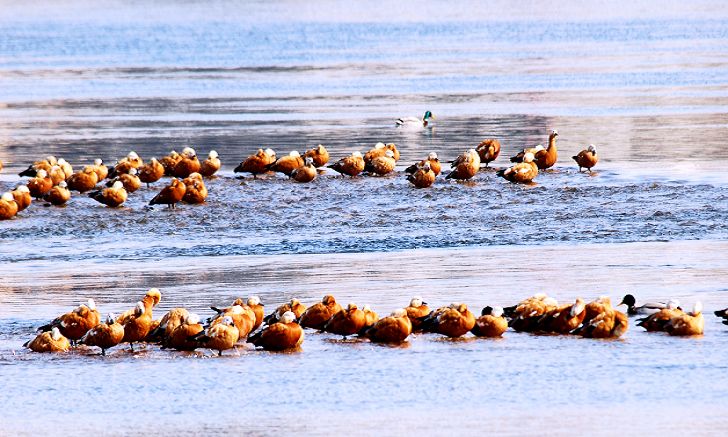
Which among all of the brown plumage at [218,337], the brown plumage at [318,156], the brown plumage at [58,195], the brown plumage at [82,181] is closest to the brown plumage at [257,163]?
the brown plumage at [318,156]

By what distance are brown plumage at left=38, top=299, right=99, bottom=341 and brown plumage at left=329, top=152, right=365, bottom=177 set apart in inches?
435

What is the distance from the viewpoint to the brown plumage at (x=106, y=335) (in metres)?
13.8

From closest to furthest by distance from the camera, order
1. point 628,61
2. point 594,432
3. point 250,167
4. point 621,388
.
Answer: point 594,432 < point 621,388 < point 250,167 < point 628,61

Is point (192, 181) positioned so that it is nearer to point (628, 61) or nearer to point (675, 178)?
point (675, 178)

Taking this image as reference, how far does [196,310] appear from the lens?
15.5 metres

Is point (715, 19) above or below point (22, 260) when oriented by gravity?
above

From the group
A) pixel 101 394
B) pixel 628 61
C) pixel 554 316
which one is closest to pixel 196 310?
pixel 101 394

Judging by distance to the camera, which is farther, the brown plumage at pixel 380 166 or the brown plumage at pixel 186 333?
the brown plumage at pixel 380 166

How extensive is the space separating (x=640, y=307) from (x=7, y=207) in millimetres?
11028

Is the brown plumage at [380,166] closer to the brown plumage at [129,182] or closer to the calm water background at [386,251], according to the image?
the calm water background at [386,251]

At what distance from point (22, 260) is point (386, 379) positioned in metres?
7.96

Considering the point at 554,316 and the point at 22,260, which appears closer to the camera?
the point at 554,316

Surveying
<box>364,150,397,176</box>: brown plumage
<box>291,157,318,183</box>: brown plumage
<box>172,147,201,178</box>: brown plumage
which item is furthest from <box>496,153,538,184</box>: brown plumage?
<box>172,147,201,178</box>: brown plumage

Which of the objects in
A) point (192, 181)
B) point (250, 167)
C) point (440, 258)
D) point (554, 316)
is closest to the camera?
point (554, 316)
